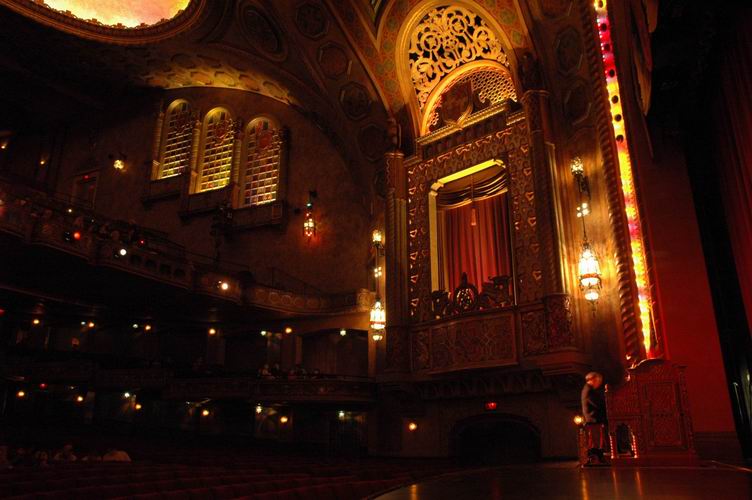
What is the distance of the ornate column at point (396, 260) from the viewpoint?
45.9 ft

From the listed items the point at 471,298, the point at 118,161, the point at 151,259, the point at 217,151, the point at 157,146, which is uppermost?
the point at 157,146

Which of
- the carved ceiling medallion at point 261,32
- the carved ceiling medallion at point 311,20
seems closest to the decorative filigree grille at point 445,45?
the carved ceiling medallion at point 311,20

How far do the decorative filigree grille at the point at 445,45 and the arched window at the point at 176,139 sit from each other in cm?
1102

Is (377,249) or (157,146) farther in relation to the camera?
(157,146)

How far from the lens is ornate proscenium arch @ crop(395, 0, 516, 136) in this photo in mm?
13828

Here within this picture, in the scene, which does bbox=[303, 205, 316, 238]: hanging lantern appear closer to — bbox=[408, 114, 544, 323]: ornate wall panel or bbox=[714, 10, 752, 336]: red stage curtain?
bbox=[408, 114, 544, 323]: ornate wall panel

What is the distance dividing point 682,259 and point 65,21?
1938cm

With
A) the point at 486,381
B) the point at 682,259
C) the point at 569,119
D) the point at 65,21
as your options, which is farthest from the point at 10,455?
the point at 65,21

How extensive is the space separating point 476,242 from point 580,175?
3.04 metres

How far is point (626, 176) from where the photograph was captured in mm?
8188

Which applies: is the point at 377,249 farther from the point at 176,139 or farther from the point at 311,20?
the point at 176,139

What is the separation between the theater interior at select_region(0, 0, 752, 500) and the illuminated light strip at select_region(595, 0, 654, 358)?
0.18 feet

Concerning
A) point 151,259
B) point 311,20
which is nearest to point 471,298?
point 311,20

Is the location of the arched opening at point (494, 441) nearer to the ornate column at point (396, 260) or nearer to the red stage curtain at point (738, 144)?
the ornate column at point (396, 260)
